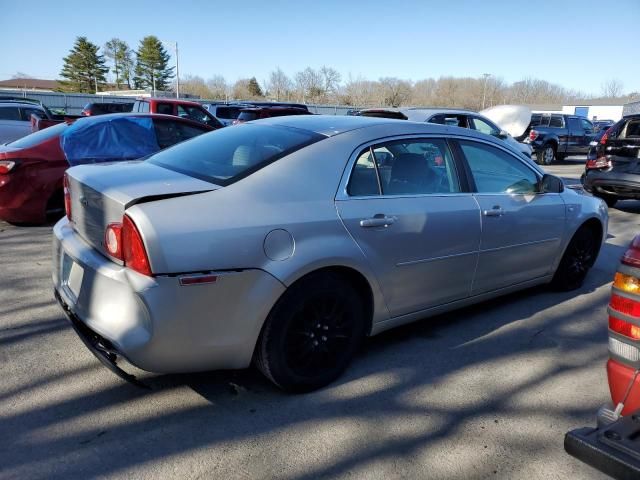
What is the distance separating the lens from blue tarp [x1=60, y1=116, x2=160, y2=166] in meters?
6.48

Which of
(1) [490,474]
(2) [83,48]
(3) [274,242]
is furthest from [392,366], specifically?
(2) [83,48]

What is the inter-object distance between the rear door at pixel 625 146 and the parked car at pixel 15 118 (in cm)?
1214

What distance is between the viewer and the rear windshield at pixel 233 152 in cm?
298

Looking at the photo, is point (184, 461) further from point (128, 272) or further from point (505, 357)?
point (505, 357)

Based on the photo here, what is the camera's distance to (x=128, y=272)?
246 cm

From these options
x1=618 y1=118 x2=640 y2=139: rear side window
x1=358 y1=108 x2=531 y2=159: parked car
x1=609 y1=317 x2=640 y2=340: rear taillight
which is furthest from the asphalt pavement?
x1=358 y1=108 x2=531 y2=159: parked car

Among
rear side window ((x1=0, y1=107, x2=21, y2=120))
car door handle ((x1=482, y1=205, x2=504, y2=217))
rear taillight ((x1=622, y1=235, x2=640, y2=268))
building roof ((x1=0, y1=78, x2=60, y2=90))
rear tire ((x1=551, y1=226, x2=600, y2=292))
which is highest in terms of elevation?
building roof ((x1=0, y1=78, x2=60, y2=90))

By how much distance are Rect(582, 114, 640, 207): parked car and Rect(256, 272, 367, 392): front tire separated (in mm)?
7425

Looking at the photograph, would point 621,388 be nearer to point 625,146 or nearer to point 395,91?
point 625,146

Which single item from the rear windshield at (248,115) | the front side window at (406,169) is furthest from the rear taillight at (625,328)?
the rear windshield at (248,115)

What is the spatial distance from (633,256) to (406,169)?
162 centimetres

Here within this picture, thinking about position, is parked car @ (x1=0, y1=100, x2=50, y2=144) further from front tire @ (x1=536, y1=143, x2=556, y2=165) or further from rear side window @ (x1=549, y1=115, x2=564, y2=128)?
rear side window @ (x1=549, y1=115, x2=564, y2=128)

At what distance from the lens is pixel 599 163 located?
912 centimetres

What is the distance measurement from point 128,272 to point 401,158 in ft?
6.36
